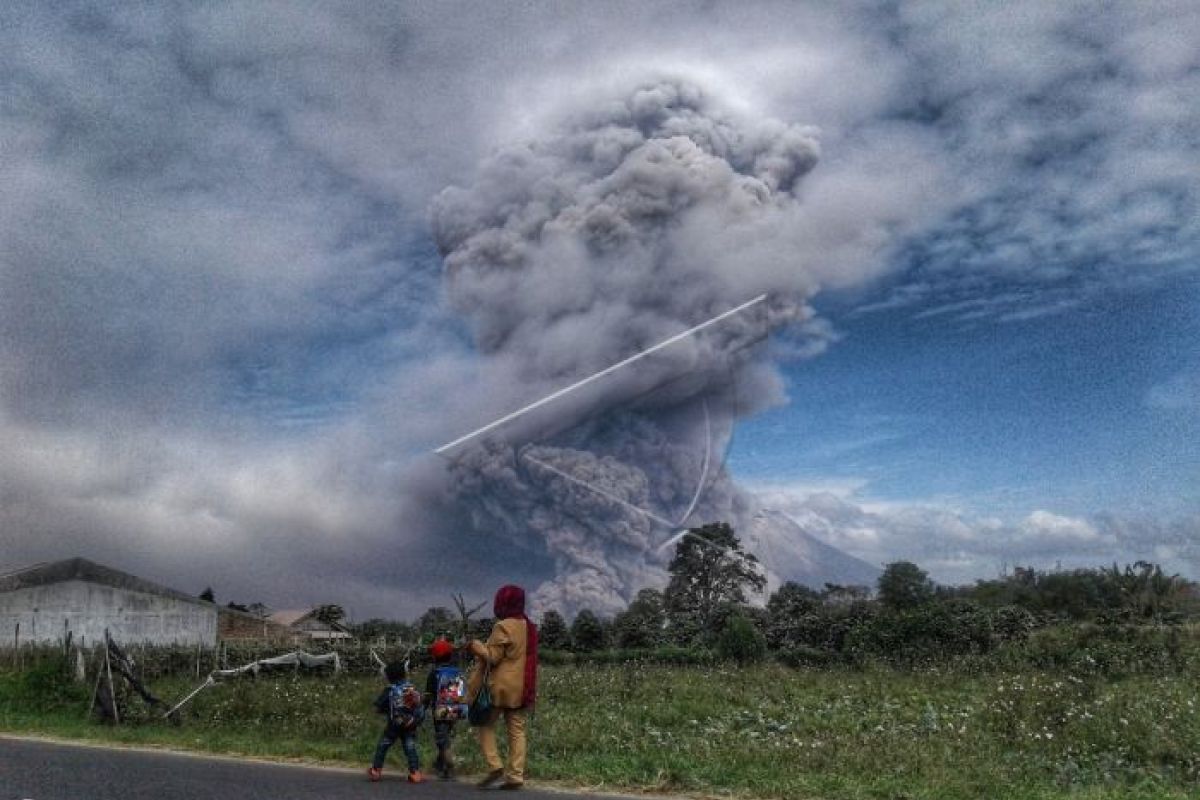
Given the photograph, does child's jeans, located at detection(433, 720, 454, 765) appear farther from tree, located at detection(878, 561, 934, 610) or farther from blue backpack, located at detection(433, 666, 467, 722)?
tree, located at detection(878, 561, 934, 610)

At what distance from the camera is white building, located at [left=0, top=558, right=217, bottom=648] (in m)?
38.8

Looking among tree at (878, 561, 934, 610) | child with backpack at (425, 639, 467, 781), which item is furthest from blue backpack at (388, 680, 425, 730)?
tree at (878, 561, 934, 610)

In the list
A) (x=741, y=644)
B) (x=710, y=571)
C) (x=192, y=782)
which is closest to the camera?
(x=192, y=782)

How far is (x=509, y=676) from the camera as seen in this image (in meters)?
9.40

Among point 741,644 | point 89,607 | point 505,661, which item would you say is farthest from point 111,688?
point 89,607

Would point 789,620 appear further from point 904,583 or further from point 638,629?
point 904,583

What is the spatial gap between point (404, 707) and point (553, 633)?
39.0 m

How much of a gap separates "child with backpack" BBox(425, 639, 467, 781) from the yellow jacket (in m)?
0.78

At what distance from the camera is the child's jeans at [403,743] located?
32.8 feet

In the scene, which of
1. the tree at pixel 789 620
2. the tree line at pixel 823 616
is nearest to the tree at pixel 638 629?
the tree line at pixel 823 616

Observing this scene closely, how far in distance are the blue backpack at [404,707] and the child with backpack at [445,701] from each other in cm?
15

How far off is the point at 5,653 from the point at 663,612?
129 feet

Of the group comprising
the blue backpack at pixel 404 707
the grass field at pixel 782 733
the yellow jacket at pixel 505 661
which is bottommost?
the grass field at pixel 782 733

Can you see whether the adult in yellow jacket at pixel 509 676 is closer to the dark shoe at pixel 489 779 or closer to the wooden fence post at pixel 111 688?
the dark shoe at pixel 489 779
